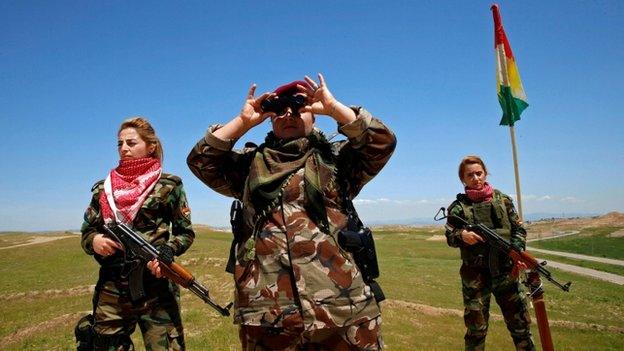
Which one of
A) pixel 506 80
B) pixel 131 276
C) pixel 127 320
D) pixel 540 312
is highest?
pixel 506 80

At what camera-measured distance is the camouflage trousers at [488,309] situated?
5.97m

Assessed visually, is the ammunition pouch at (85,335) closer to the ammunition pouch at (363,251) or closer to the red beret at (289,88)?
the ammunition pouch at (363,251)

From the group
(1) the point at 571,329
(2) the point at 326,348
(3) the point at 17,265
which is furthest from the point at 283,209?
(3) the point at 17,265

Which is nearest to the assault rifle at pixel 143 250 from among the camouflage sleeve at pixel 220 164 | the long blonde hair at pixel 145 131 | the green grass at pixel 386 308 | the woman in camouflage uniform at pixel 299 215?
the long blonde hair at pixel 145 131

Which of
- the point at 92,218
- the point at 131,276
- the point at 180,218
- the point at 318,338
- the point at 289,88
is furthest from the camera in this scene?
the point at 180,218

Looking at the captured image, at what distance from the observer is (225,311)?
416 centimetres

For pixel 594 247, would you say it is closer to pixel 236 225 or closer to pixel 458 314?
pixel 458 314

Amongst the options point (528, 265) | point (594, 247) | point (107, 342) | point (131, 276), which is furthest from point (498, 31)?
point (594, 247)

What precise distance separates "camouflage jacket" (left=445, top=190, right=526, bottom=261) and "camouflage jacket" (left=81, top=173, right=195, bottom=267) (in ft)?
14.0

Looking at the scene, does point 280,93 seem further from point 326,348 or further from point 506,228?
point 506,228

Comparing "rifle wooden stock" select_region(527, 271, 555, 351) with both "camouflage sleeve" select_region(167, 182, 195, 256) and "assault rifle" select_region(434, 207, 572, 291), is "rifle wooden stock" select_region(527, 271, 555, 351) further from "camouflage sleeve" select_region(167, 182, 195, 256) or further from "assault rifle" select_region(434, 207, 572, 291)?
"camouflage sleeve" select_region(167, 182, 195, 256)

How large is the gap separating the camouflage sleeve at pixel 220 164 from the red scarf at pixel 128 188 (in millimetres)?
1383

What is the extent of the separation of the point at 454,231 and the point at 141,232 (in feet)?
15.9

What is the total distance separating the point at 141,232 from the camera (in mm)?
4465
